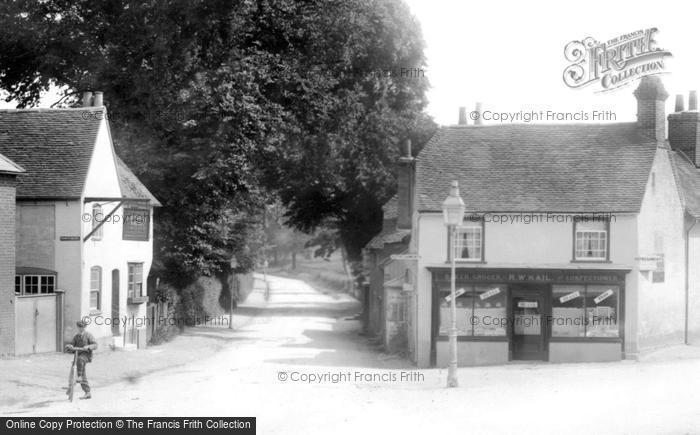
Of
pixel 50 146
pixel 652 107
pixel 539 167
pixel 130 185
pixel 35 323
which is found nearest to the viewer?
pixel 35 323

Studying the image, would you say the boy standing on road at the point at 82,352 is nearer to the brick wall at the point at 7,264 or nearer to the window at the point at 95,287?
the brick wall at the point at 7,264

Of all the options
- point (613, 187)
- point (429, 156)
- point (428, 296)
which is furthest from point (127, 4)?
point (613, 187)

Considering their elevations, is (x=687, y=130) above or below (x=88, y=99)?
below

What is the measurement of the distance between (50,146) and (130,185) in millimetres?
6127

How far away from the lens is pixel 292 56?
45812 millimetres

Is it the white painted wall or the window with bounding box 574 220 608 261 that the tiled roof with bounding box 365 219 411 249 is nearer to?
the window with bounding box 574 220 608 261

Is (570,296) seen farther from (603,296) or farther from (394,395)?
(394,395)

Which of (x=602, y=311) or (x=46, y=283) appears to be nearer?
(x=46, y=283)

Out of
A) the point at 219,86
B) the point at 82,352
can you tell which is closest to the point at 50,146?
the point at 219,86

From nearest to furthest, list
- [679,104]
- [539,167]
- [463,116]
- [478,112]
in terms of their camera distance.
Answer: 1. [539,167]
2. [478,112]
3. [679,104]
4. [463,116]

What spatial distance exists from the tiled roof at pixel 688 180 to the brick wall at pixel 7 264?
73.7 ft

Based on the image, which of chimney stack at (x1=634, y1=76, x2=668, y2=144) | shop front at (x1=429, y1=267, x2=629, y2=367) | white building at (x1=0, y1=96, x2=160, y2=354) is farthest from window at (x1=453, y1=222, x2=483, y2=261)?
white building at (x1=0, y1=96, x2=160, y2=354)

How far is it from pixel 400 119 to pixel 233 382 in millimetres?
25704

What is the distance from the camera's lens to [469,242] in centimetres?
3334
